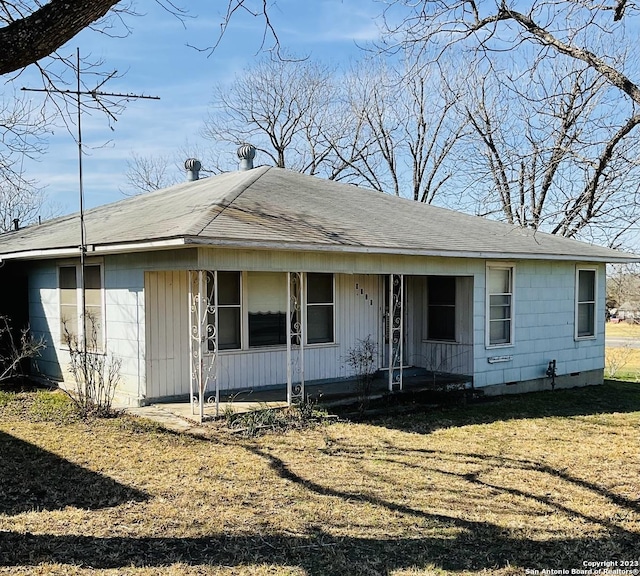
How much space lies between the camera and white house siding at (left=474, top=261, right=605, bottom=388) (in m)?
12.2

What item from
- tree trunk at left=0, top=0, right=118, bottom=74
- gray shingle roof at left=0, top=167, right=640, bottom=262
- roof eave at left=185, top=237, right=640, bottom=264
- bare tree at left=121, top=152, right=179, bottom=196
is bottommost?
roof eave at left=185, top=237, right=640, bottom=264

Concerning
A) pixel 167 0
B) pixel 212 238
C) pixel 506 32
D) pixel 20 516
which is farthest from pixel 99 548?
pixel 506 32

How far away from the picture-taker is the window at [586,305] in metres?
14.2

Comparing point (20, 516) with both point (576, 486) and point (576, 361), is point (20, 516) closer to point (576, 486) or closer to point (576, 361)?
point (576, 486)

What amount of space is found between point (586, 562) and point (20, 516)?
4.50 meters

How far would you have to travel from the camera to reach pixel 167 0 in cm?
632

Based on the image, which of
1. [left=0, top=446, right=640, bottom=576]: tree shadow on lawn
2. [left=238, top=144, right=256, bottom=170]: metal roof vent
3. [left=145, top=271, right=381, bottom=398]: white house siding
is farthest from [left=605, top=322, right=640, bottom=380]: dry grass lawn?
[left=0, top=446, right=640, bottom=576]: tree shadow on lawn

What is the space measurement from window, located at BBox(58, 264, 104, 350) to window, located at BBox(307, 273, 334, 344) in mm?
3477

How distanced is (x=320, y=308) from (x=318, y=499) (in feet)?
18.9

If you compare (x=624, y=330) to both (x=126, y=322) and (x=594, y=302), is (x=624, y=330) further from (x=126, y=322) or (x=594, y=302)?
(x=126, y=322)

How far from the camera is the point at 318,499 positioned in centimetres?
607

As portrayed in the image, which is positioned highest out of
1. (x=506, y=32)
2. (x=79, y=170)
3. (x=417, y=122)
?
(x=417, y=122)

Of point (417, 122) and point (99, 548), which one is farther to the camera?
point (417, 122)

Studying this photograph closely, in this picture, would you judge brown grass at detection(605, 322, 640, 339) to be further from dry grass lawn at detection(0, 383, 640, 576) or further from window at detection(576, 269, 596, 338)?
dry grass lawn at detection(0, 383, 640, 576)
